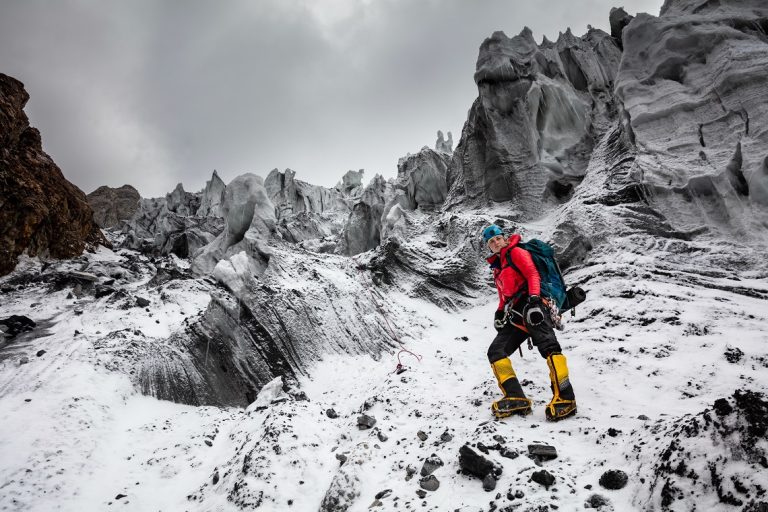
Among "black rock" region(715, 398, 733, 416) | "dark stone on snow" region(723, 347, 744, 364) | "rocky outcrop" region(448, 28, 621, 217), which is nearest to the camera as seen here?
"black rock" region(715, 398, 733, 416)

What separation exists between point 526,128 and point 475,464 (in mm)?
19616

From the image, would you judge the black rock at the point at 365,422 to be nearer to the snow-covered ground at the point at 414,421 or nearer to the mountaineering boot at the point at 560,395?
the snow-covered ground at the point at 414,421

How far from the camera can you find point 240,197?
2264 cm

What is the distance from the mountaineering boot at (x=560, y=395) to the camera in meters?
5.17

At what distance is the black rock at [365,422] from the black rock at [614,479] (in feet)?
14.2

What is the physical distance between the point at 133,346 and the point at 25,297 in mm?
15670

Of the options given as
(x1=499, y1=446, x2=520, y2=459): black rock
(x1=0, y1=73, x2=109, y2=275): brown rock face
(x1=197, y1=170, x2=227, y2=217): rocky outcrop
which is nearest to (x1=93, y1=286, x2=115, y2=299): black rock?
(x1=0, y1=73, x2=109, y2=275): brown rock face

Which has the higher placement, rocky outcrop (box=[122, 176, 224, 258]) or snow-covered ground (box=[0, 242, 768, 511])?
rocky outcrop (box=[122, 176, 224, 258])

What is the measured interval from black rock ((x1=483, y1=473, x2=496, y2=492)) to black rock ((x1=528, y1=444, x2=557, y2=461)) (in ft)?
1.86

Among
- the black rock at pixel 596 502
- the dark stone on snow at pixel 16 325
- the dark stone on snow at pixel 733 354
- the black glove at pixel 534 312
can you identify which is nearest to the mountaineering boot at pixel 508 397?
the black glove at pixel 534 312

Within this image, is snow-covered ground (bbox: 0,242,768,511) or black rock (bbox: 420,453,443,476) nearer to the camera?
snow-covered ground (bbox: 0,242,768,511)

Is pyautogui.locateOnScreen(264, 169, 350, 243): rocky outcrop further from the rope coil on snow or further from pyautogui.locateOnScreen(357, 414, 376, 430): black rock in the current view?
pyautogui.locateOnScreen(357, 414, 376, 430): black rock

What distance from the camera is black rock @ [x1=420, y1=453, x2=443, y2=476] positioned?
4.84m

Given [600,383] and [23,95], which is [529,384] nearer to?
[600,383]
